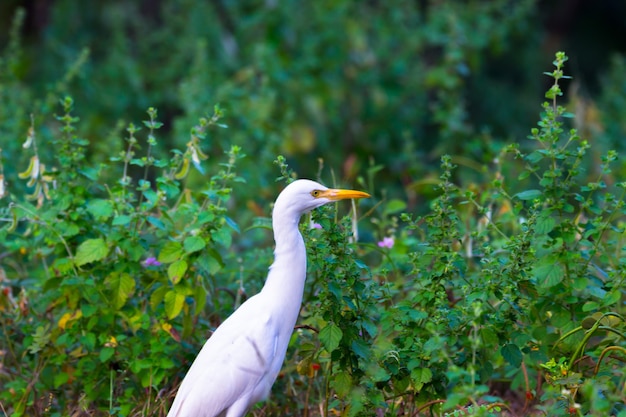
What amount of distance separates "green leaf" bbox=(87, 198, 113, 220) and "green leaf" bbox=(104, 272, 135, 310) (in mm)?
224

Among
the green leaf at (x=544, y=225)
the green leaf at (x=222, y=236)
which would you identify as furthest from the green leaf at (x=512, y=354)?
the green leaf at (x=222, y=236)

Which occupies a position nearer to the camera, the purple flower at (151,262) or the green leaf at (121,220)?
the green leaf at (121,220)

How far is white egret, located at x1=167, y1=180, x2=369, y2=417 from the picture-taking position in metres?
3.02

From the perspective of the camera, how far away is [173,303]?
349cm

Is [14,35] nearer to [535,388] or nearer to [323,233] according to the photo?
[323,233]

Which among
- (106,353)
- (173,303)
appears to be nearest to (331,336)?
(173,303)

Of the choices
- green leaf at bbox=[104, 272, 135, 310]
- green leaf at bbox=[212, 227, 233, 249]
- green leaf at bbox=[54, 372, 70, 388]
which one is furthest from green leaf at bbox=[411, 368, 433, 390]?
green leaf at bbox=[54, 372, 70, 388]

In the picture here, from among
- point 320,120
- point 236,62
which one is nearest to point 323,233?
point 320,120

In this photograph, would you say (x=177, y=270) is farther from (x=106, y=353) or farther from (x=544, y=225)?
(x=544, y=225)

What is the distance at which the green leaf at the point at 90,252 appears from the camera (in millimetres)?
3486

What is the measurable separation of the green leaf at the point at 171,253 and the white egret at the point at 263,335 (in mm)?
487

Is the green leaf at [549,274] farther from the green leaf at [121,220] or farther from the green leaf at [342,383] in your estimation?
the green leaf at [121,220]

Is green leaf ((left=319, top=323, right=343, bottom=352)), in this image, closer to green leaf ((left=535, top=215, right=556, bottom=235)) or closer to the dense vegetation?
the dense vegetation

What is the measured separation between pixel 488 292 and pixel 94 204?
4.80 ft
